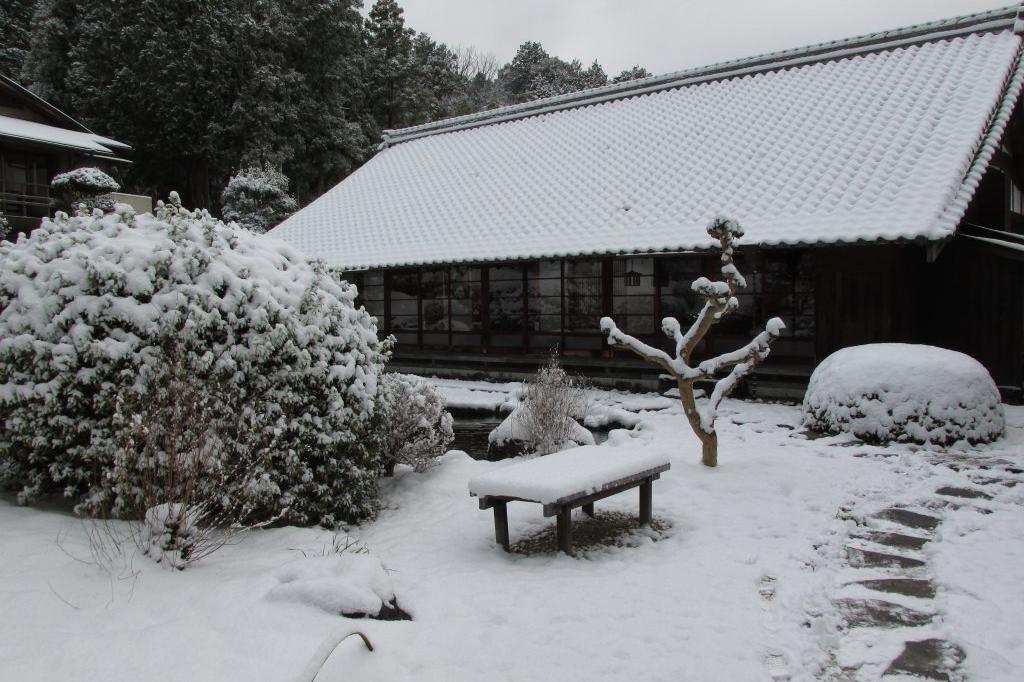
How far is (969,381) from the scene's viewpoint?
750cm

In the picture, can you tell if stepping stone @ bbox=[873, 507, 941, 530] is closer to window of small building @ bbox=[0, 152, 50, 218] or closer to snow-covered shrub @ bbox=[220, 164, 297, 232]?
snow-covered shrub @ bbox=[220, 164, 297, 232]

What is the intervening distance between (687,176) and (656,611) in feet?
35.0

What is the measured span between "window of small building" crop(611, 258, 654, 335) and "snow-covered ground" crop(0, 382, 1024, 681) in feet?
22.6

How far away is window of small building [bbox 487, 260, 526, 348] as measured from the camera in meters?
14.4

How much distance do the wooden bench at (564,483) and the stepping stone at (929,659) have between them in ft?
6.63

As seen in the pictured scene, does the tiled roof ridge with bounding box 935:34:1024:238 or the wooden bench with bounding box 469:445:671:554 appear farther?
the tiled roof ridge with bounding box 935:34:1024:238

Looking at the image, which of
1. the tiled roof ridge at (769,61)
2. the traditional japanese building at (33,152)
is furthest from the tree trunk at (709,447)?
the traditional japanese building at (33,152)

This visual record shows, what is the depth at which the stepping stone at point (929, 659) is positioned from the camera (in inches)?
127

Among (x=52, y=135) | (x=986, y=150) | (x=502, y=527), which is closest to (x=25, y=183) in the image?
(x=52, y=135)

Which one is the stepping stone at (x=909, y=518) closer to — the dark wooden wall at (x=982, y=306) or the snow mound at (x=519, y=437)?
the snow mound at (x=519, y=437)

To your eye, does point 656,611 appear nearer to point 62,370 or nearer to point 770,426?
point 62,370

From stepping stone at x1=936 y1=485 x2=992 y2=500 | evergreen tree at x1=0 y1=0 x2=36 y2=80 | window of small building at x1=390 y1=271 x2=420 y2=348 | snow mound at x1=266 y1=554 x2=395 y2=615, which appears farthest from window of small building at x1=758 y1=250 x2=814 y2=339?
evergreen tree at x1=0 y1=0 x2=36 y2=80

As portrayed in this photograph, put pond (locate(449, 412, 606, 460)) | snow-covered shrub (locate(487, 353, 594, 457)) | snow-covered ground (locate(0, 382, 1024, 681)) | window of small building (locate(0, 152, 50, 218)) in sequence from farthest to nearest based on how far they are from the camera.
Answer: window of small building (locate(0, 152, 50, 218)) → pond (locate(449, 412, 606, 460)) → snow-covered shrub (locate(487, 353, 594, 457)) → snow-covered ground (locate(0, 382, 1024, 681))

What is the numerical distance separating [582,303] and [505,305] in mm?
1728
